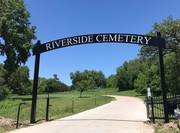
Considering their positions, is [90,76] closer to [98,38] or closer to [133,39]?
[98,38]

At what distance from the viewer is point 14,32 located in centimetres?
3875

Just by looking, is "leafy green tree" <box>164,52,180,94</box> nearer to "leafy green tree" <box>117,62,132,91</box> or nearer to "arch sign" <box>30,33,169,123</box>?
"arch sign" <box>30,33,169,123</box>

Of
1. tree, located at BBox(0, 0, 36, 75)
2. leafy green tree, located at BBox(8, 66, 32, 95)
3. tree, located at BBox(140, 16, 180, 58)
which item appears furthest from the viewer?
leafy green tree, located at BBox(8, 66, 32, 95)

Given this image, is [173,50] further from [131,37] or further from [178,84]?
[131,37]

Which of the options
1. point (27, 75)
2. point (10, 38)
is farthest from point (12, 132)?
point (27, 75)

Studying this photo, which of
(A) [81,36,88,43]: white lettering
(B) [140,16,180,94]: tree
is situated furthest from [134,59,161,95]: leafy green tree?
(A) [81,36,88,43]: white lettering

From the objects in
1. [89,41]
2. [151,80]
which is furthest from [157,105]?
[151,80]

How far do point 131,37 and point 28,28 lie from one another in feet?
104

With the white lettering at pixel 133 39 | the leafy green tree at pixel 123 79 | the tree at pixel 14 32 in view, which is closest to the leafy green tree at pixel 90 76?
the leafy green tree at pixel 123 79

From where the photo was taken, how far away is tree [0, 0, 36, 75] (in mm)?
38125

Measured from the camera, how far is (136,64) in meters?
104

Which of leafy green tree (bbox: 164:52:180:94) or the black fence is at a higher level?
leafy green tree (bbox: 164:52:180:94)

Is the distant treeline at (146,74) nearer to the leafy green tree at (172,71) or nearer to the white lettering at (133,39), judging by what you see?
the leafy green tree at (172,71)

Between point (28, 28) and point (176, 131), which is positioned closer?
point (176, 131)
